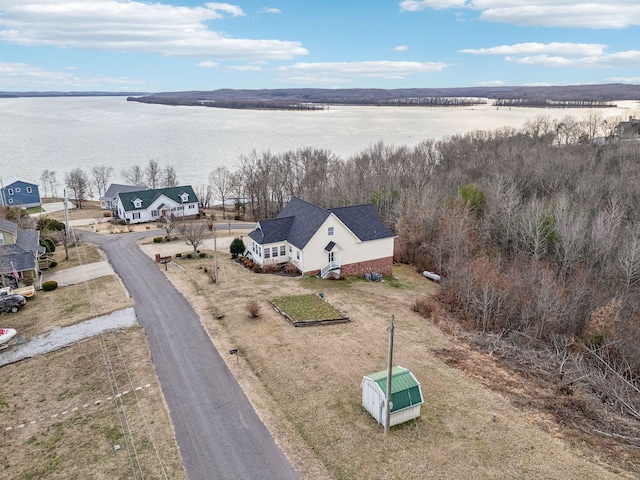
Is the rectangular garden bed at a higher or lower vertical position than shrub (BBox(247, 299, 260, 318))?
lower

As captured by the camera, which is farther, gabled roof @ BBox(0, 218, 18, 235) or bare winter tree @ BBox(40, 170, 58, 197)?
bare winter tree @ BBox(40, 170, 58, 197)

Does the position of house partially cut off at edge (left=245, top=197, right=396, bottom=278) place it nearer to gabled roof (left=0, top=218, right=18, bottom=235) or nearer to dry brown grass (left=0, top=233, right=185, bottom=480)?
dry brown grass (left=0, top=233, right=185, bottom=480)

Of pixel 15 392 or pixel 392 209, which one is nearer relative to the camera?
pixel 15 392

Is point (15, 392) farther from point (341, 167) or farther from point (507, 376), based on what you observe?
point (341, 167)

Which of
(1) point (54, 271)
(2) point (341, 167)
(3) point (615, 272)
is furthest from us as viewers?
(2) point (341, 167)

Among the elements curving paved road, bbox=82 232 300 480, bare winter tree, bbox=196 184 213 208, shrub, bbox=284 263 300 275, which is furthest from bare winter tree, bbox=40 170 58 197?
shrub, bbox=284 263 300 275

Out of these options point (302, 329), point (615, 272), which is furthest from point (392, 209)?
point (302, 329)

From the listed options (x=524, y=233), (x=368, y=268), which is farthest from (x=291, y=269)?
(x=524, y=233)

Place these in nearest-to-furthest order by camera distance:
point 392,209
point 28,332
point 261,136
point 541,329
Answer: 1. point 28,332
2. point 541,329
3. point 392,209
4. point 261,136
